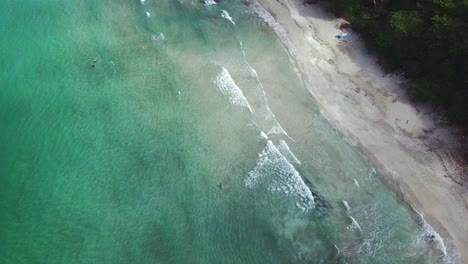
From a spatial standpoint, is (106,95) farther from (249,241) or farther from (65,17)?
(249,241)

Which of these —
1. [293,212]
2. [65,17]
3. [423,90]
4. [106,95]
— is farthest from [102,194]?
[423,90]

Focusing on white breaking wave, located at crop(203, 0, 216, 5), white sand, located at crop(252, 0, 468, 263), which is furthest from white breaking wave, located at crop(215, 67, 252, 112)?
white breaking wave, located at crop(203, 0, 216, 5)

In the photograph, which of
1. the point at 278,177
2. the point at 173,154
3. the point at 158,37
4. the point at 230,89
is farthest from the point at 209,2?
the point at 278,177

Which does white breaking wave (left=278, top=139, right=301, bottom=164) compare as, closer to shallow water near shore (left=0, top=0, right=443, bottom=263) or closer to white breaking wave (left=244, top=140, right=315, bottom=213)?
shallow water near shore (left=0, top=0, right=443, bottom=263)

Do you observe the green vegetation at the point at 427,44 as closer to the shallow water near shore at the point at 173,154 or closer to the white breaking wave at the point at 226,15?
the shallow water near shore at the point at 173,154

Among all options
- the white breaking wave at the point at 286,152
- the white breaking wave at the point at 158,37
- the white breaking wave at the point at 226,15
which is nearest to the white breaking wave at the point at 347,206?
the white breaking wave at the point at 286,152
